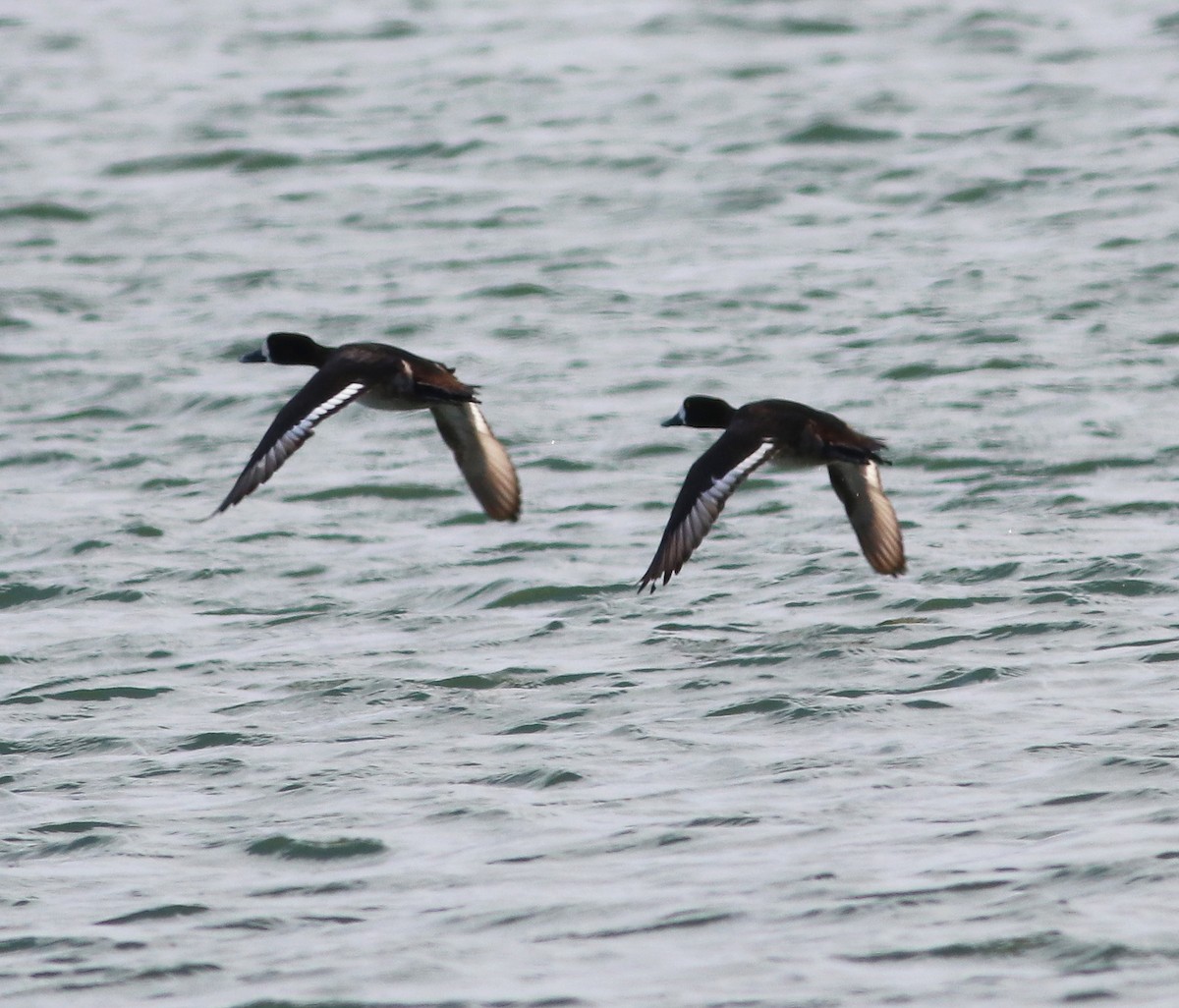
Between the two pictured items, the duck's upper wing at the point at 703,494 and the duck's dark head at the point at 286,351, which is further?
the duck's dark head at the point at 286,351

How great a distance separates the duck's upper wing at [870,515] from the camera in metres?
10.9

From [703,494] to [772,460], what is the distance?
2.43 ft

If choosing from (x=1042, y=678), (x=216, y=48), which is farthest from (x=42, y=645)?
(x=216, y=48)

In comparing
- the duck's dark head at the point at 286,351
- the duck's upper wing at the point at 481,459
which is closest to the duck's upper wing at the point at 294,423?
the duck's upper wing at the point at 481,459

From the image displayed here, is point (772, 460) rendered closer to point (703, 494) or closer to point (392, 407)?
point (703, 494)

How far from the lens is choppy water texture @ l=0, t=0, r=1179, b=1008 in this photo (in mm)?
7359

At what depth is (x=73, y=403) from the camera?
585 inches

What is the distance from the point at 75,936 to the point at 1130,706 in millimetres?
4067

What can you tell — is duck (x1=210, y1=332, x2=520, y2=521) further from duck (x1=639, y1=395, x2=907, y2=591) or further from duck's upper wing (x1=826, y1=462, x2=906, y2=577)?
duck's upper wing (x1=826, y1=462, x2=906, y2=577)

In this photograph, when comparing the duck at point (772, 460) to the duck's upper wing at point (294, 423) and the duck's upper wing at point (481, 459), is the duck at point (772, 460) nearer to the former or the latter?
the duck's upper wing at point (481, 459)

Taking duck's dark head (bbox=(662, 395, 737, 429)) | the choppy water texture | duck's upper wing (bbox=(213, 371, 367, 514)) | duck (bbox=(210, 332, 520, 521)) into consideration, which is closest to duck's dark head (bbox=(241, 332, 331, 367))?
duck (bbox=(210, 332, 520, 521))

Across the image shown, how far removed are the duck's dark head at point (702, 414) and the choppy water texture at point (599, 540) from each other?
2.46 ft

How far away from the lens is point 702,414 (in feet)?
37.0

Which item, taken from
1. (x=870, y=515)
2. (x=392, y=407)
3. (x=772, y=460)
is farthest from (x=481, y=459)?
(x=870, y=515)
